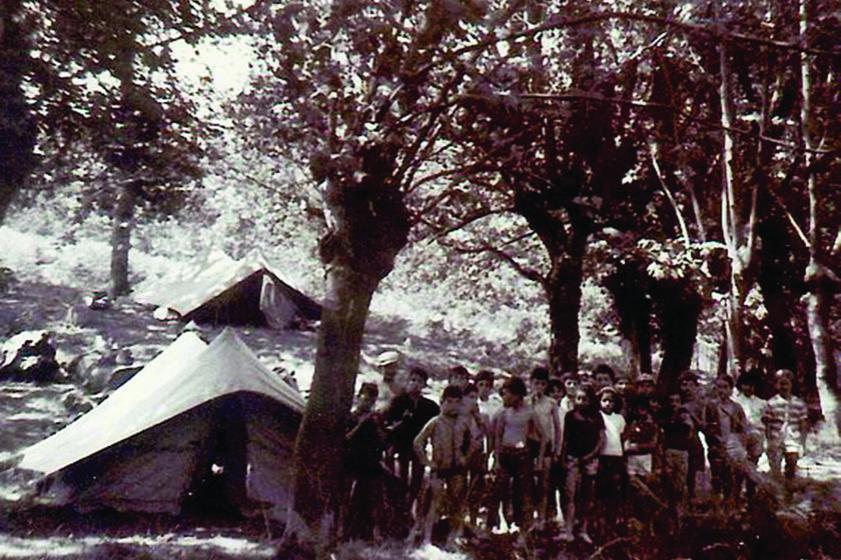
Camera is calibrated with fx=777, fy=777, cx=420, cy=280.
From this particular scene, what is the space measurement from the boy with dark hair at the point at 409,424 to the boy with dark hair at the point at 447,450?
0.23 meters

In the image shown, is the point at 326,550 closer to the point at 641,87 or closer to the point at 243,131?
the point at 243,131

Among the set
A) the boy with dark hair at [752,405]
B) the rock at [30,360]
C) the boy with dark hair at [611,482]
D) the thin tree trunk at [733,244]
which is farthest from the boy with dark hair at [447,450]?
the rock at [30,360]

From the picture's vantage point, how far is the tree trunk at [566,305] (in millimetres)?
13531

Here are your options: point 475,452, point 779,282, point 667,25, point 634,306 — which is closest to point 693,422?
point 475,452

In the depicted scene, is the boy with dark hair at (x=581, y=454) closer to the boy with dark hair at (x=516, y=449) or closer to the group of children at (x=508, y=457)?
the group of children at (x=508, y=457)

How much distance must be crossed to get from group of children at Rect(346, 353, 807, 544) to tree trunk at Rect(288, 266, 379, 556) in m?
0.60

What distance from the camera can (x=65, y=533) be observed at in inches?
279

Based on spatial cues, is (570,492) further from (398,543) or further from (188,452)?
(188,452)

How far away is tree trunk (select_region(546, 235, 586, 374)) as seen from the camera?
1353cm

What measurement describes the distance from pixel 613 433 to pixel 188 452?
14.0ft

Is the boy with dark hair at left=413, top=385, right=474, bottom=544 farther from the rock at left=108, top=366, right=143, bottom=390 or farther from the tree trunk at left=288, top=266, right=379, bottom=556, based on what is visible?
the rock at left=108, top=366, right=143, bottom=390

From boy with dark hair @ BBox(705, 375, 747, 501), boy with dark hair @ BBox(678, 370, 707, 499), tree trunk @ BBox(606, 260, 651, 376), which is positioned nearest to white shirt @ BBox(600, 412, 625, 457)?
boy with dark hair @ BBox(678, 370, 707, 499)

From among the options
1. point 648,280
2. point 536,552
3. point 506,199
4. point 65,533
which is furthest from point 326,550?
point 648,280

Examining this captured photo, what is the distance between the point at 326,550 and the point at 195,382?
2708 mm
